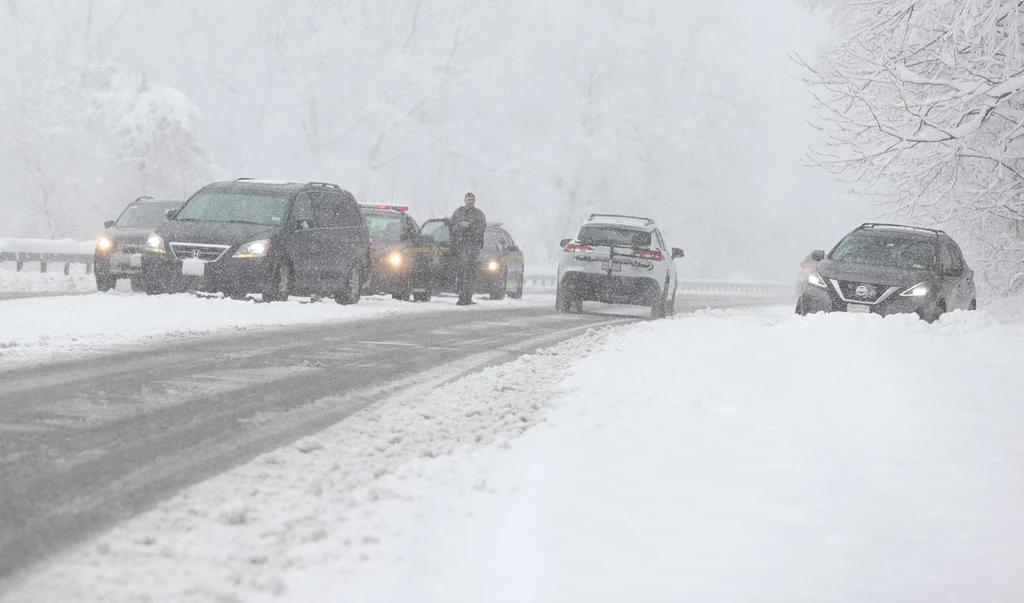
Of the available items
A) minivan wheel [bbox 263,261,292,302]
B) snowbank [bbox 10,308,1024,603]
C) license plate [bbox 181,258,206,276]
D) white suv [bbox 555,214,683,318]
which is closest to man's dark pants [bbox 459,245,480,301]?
white suv [bbox 555,214,683,318]

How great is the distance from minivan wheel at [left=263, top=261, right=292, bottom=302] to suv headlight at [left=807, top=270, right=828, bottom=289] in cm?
758

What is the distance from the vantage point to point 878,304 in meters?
16.8

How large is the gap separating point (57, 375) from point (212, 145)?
50280mm

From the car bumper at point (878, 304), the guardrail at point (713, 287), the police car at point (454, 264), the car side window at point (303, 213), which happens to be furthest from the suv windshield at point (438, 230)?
the guardrail at point (713, 287)

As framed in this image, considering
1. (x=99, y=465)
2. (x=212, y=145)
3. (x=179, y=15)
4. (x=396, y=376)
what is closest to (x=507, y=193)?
(x=212, y=145)

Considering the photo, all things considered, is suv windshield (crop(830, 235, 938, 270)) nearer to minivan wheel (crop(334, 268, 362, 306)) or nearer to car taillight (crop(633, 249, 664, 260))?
car taillight (crop(633, 249, 664, 260))

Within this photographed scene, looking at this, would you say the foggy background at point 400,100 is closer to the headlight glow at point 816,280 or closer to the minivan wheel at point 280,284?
the minivan wheel at point 280,284

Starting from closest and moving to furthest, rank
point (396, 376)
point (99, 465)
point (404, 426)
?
point (99, 465)
point (404, 426)
point (396, 376)

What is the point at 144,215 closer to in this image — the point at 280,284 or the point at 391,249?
the point at 391,249

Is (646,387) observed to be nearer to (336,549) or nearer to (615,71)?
(336,549)

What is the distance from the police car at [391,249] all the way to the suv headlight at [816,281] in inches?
297

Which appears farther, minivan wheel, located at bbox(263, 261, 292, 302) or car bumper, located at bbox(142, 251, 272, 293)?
minivan wheel, located at bbox(263, 261, 292, 302)

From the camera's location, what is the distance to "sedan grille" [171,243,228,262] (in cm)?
1758

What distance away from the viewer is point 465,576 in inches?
173
